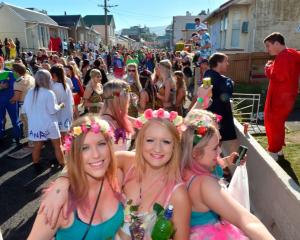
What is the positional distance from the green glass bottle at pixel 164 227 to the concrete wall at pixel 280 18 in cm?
1720

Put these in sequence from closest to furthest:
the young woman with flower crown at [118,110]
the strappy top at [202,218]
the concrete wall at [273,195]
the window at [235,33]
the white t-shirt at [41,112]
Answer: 1. the strappy top at [202,218]
2. the concrete wall at [273,195]
3. the young woman with flower crown at [118,110]
4. the white t-shirt at [41,112]
5. the window at [235,33]

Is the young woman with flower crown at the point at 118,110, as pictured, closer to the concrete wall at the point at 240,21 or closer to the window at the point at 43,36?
the concrete wall at the point at 240,21

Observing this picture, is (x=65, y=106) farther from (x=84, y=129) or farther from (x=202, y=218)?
(x=202, y=218)

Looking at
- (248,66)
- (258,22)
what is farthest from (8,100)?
(258,22)

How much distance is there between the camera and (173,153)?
231cm

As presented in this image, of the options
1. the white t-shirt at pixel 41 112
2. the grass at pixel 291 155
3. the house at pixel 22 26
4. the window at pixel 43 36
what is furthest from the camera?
the window at pixel 43 36

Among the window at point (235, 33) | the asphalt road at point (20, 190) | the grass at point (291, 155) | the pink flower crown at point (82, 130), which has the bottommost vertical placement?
the asphalt road at point (20, 190)

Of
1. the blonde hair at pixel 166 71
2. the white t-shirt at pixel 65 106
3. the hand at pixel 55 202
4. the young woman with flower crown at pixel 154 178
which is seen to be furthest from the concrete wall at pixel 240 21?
the hand at pixel 55 202

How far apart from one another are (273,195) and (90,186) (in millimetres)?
2445

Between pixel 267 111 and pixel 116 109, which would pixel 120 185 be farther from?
pixel 267 111

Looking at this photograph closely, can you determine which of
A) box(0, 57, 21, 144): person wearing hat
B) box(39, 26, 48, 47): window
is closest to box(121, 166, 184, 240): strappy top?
box(0, 57, 21, 144): person wearing hat

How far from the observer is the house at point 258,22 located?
16734mm

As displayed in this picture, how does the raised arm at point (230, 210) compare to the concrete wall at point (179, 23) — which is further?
the concrete wall at point (179, 23)

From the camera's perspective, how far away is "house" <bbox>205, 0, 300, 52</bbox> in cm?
1673
